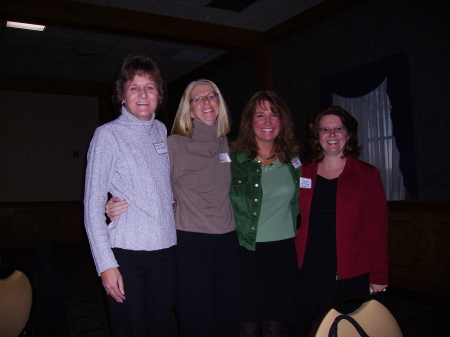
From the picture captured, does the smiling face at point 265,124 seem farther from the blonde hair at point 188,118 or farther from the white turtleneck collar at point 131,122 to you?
the white turtleneck collar at point 131,122

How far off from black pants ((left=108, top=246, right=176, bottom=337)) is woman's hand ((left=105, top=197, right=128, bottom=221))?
13cm

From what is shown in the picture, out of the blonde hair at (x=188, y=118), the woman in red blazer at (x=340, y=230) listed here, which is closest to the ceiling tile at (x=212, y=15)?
the blonde hair at (x=188, y=118)

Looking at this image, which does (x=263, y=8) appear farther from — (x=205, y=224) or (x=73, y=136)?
(x=73, y=136)

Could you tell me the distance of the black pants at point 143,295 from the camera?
1.50 m

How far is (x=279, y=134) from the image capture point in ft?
7.47

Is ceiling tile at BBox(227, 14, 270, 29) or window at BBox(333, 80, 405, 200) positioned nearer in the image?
window at BBox(333, 80, 405, 200)

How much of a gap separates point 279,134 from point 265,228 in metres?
0.56

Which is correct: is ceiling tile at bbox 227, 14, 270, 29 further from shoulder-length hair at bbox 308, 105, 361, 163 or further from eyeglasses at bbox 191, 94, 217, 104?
eyeglasses at bbox 191, 94, 217, 104

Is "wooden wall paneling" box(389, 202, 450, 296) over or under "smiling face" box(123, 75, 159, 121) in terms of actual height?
under

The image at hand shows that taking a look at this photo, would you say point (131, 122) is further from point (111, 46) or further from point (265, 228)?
point (111, 46)

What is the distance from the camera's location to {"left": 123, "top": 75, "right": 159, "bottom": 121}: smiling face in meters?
1.64

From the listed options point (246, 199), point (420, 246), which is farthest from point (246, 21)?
point (246, 199)

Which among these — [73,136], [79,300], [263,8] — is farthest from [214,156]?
[73,136]

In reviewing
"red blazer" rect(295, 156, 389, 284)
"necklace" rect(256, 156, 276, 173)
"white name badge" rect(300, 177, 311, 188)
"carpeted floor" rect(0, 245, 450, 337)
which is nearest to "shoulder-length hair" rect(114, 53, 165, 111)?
"necklace" rect(256, 156, 276, 173)
